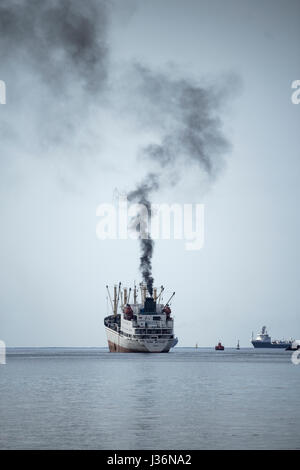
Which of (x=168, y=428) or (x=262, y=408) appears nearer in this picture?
(x=168, y=428)

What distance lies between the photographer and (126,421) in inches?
2437

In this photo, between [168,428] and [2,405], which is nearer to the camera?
[168,428]

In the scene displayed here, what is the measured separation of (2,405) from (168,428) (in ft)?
79.2
